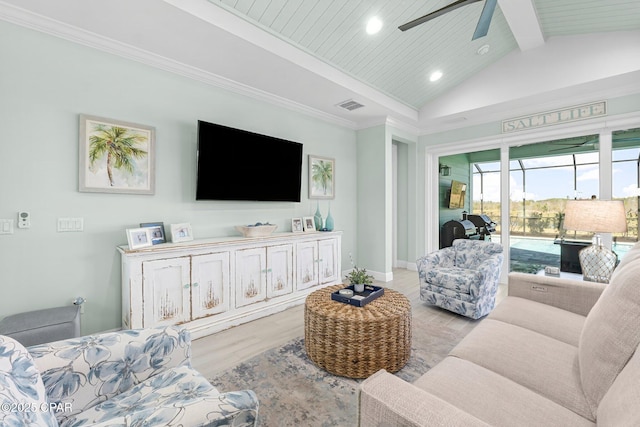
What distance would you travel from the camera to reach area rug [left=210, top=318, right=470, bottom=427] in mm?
1678

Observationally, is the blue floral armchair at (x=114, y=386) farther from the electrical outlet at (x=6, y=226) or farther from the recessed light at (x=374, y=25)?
the recessed light at (x=374, y=25)

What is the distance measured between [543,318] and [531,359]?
0.62m

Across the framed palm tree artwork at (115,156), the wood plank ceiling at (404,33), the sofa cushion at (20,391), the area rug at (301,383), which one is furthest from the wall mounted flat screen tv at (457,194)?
the sofa cushion at (20,391)

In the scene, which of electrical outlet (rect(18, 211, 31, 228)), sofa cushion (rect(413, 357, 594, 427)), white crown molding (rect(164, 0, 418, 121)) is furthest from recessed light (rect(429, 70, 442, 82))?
electrical outlet (rect(18, 211, 31, 228))

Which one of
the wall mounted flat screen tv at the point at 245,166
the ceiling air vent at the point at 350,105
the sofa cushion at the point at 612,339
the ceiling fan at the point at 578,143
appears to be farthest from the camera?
the ceiling air vent at the point at 350,105

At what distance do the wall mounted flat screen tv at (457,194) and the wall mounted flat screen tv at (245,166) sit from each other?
9.90ft

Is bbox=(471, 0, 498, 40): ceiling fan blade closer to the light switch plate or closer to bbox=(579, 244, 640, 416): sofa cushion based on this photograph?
bbox=(579, 244, 640, 416): sofa cushion

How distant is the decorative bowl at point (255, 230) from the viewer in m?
3.31

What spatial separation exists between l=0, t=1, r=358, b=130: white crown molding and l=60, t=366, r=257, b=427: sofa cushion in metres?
2.81

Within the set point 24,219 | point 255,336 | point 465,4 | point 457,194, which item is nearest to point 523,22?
point 465,4

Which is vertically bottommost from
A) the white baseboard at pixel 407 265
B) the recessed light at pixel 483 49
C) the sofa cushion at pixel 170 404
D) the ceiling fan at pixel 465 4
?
the white baseboard at pixel 407 265

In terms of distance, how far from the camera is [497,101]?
13.3ft

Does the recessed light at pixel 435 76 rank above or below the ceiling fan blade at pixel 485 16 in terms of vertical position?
above

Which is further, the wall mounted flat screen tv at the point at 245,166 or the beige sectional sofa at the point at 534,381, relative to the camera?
the wall mounted flat screen tv at the point at 245,166
